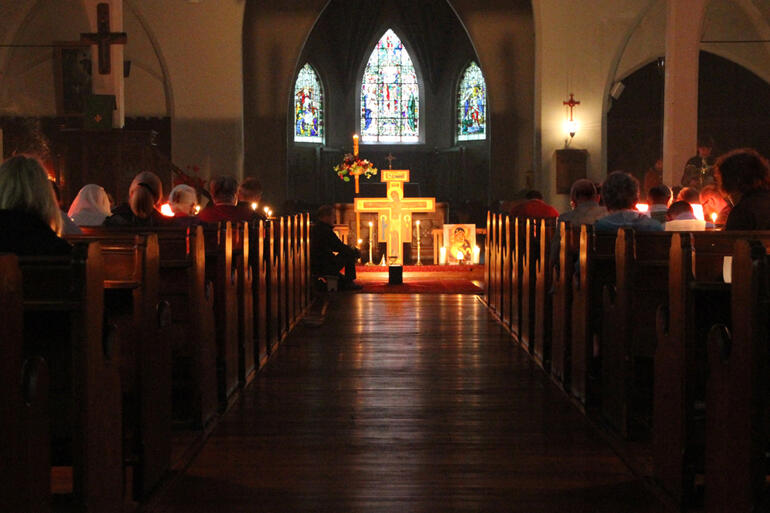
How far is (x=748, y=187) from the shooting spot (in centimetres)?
419

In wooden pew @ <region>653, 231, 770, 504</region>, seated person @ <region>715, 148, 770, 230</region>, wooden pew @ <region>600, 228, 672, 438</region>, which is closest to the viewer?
wooden pew @ <region>653, 231, 770, 504</region>

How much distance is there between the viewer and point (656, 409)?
346cm

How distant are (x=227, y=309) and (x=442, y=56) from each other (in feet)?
58.5

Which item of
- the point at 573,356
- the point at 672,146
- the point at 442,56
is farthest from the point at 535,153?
the point at 573,356

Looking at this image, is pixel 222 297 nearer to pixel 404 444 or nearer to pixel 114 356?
pixel 404 444

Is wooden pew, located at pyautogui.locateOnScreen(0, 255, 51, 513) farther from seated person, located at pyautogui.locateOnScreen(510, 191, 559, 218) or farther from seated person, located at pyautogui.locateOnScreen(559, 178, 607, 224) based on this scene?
seated person, located at pyautogui.locateOnScreen(510, 191, 559, 218)

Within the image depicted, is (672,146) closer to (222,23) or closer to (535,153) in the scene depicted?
(535,153)

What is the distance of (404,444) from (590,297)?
1.29m

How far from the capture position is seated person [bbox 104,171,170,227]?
5.30 m

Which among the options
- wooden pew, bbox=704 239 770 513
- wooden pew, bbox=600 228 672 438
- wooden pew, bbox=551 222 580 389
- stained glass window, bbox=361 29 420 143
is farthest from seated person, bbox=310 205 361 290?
stained glass window, bbox=361 29 420 143

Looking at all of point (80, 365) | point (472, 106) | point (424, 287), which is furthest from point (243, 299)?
point (472, 106)

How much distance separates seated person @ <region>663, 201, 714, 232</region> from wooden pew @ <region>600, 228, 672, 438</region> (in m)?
1.49

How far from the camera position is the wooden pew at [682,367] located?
10.2ft

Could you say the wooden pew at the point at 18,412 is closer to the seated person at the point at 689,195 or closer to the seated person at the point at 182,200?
the seated person at the point at 182,200
